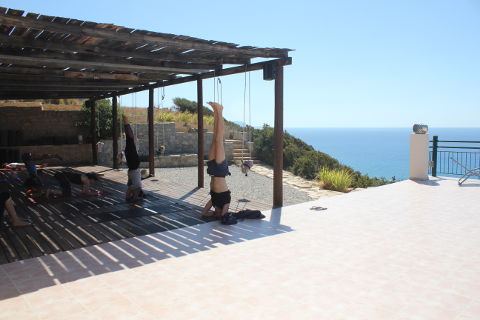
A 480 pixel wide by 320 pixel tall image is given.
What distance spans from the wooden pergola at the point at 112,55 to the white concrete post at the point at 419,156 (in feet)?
15.6

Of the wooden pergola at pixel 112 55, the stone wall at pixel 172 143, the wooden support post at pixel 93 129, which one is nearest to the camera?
the wooden pergola at pixel 112 55

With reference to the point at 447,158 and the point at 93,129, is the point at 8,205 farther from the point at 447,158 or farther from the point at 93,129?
the point at 447,158

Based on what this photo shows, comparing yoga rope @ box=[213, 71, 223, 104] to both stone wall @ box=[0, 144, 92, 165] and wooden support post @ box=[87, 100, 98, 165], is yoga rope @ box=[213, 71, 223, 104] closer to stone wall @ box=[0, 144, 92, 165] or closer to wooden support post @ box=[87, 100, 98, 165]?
wooden support post @ box=[87, 100, 98, 165]

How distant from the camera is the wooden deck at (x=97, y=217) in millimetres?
4805

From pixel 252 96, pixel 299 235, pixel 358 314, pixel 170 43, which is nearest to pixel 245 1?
pixel 252 96

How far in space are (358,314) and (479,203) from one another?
18.4 ft

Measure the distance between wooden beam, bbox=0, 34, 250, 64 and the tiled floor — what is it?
9.80ft

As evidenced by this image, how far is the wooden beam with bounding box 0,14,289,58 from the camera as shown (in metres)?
4.50

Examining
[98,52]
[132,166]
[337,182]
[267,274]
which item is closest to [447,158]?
[337,182]

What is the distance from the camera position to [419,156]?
987cm

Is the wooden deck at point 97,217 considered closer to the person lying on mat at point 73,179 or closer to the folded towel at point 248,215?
the person lying on mat at point 73,179

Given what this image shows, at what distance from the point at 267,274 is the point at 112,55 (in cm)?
449

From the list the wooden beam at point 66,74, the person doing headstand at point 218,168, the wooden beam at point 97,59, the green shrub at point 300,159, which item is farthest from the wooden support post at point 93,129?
the person doing headstand at point 218,168

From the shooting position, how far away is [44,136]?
1493 cm
